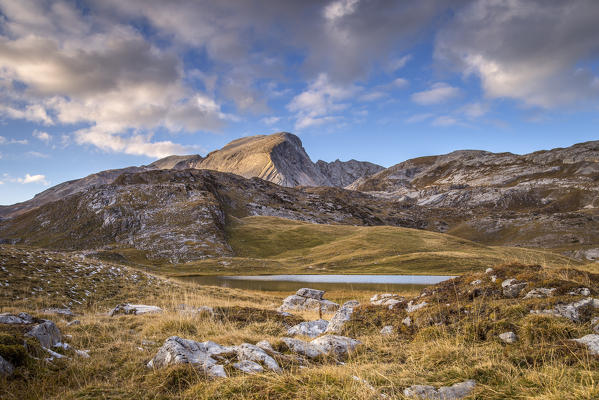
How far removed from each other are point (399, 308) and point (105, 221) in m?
130

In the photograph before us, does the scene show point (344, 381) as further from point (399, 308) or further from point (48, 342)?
point (399, 308)

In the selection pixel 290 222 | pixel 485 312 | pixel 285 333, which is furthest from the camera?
pixel 290 222

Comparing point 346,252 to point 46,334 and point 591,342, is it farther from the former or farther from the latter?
point 46,334

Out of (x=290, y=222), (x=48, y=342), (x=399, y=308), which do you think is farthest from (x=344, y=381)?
(x=290, y=222)

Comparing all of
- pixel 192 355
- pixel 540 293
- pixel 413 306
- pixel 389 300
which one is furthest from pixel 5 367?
pixel 389 300

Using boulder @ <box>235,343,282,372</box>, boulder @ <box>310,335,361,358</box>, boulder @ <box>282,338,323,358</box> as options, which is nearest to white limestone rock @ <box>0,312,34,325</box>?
boulder @ <box>235,343,282,372</box>

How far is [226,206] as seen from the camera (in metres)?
190

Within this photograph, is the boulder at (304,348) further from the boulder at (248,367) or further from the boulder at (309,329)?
the boulder at (309,329)

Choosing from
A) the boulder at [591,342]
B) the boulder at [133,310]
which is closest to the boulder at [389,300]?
the boulder at [591,342]

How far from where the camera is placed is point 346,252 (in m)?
102

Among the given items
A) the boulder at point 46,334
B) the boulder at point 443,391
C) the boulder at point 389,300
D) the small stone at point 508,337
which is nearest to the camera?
the boulder at point 443,391

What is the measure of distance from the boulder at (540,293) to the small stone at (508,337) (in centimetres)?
271

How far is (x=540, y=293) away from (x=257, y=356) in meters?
9.03

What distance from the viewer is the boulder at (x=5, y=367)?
5.57 m
